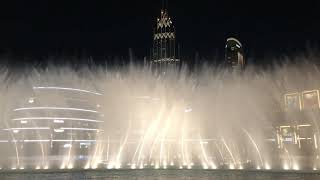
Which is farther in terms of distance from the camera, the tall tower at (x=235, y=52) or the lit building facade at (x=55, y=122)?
the tall tower at (x=235, y=52)

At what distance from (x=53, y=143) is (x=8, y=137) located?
A: 9.06m

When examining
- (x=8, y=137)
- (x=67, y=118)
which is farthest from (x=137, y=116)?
(x=8, y=137)

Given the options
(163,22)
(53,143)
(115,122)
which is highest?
(163,22)

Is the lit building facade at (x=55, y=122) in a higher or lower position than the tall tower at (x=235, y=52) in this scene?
lower

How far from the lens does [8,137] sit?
7075cm

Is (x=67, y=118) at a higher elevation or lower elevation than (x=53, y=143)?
higher

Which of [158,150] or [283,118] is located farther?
[283,118]

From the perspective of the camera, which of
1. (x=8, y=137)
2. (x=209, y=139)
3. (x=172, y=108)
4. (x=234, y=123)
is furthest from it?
(x=8, y=137)

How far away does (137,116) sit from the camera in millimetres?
74250

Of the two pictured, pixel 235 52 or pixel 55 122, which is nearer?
pixel 55 122

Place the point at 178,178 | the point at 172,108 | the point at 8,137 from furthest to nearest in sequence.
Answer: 1. the point at 8,137
2. the point at 172,108
3. the point at 178,178

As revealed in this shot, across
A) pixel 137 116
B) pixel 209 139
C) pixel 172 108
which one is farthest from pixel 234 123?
pixel 137 116

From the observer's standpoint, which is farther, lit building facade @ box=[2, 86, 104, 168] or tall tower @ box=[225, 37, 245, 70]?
tall tower @ box=[225, 37, 245, 70]

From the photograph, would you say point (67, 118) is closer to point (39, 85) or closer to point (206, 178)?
point (39, 85)
